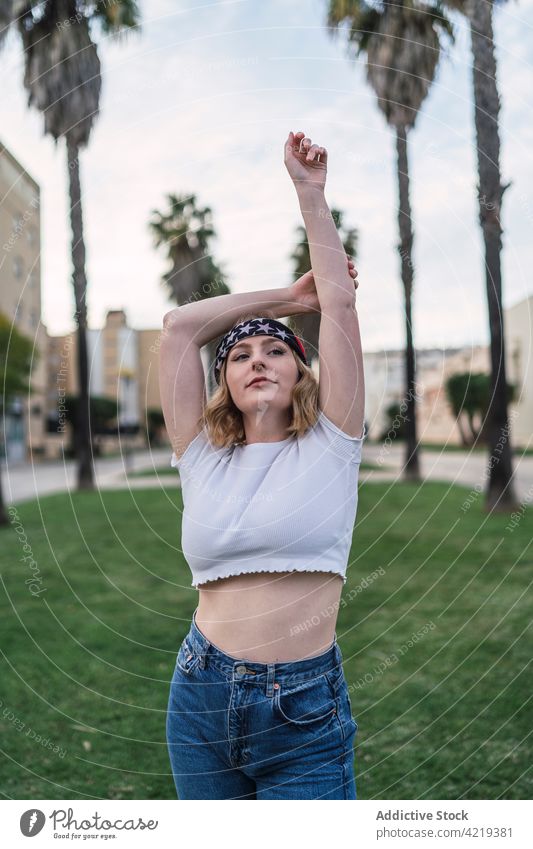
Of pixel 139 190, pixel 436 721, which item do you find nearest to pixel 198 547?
pixel 139 190

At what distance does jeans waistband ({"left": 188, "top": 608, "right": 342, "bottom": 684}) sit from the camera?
60.6 inches

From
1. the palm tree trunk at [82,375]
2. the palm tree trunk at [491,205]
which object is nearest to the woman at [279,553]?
the palm tree trunk at [491,205]

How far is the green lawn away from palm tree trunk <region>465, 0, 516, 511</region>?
74 cm

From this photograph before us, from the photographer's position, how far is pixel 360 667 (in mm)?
5023

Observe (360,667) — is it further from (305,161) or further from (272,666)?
(305,161)

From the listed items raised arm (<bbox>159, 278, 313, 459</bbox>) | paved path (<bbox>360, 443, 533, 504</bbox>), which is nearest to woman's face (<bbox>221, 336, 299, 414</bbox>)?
raised arm (<bbox>159, 278, 313, 459</bbox>)

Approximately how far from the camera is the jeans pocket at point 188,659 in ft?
5.31

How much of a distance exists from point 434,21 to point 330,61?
7.68 m

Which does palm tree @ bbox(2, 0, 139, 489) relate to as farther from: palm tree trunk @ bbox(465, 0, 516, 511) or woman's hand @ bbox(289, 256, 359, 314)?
woman's hand @ bbox(289, 256, 359, 314)

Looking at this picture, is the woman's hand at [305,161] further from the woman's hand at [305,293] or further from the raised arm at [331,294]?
the woman's hand at [305,293]

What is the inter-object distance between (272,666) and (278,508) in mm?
323

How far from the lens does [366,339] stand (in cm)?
251

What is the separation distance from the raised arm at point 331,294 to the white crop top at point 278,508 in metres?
0.05

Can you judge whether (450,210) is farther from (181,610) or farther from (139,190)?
(181,610)
